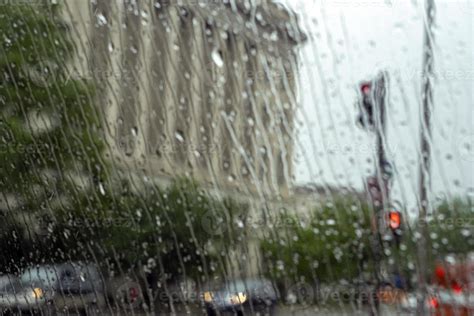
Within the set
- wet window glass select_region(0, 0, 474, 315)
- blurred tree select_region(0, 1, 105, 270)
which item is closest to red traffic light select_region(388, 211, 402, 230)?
wet window glass select_region(0, 0, 474, 315)

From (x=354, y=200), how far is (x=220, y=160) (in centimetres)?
62

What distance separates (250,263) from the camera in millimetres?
3014

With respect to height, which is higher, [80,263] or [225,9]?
[225,9]

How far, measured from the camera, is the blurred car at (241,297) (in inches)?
116

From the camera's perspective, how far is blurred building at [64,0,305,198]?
124 inches

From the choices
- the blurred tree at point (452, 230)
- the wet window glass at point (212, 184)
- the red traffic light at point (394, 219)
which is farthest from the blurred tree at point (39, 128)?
the blurred tree at point (452, 230)

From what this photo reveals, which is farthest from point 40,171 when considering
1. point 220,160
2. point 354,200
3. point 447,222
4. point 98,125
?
point 447,222

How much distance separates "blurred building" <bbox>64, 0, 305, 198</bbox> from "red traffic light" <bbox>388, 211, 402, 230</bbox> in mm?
438

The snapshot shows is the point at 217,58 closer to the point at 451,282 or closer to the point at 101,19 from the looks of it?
the point at 101,19

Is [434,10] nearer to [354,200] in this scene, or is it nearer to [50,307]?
[354,200]

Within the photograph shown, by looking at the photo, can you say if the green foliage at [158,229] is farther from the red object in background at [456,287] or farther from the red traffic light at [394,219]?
the red object in background at [456,287]

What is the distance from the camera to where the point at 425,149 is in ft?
9.70

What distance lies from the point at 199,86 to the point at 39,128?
3.55 feet

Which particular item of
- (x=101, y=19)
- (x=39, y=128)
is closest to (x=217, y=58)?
(x=101, y=19)
